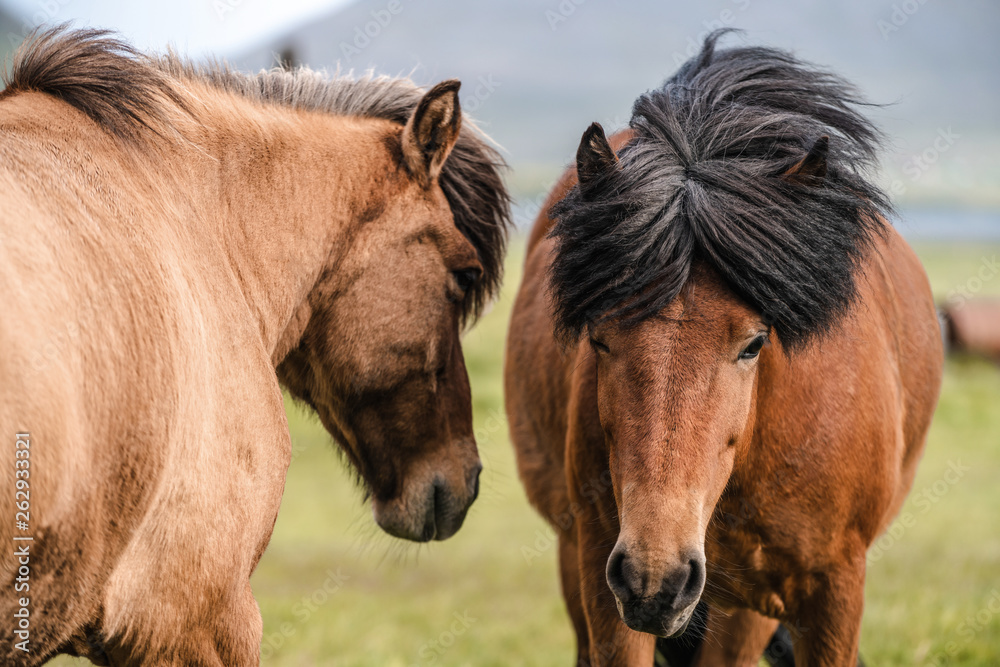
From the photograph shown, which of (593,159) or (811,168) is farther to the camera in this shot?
(593,159)

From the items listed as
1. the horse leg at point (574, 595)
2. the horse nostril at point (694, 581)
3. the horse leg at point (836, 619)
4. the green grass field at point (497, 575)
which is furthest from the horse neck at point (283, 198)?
the horse leg at point (836, 619)

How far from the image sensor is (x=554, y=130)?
168 m

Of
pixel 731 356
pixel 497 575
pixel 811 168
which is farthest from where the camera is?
pixel 497 575

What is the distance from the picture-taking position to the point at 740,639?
400 centimetres

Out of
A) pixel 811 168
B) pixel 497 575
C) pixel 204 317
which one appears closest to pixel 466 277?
pixel 204 317

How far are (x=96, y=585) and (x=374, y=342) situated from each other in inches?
53.7

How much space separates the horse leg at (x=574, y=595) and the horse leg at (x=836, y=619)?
1.46 meters

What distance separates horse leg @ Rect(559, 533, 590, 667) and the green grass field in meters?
0.56

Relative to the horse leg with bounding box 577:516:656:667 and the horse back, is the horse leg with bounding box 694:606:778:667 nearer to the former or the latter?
the horse leg with bounding box 577:516:656:667

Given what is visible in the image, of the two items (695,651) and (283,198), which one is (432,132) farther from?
(695,651)

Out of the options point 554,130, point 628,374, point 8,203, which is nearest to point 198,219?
point 8,203

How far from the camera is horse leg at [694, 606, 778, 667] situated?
397cm

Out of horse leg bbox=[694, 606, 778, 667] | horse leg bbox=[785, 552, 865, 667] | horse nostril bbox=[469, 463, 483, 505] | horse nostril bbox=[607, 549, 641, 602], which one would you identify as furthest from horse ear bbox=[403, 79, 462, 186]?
horse leg bbox=[694, 606, 778, 667]

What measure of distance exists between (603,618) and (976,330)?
20983 mm
